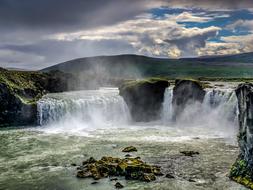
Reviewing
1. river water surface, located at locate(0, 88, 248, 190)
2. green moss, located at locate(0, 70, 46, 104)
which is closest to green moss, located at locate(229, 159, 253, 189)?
river water surface, located at locate(0, 88, 248, 190)

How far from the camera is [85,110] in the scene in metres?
69.1

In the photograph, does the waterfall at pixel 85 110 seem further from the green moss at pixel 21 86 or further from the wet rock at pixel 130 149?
the wet rock at pixel 130 149

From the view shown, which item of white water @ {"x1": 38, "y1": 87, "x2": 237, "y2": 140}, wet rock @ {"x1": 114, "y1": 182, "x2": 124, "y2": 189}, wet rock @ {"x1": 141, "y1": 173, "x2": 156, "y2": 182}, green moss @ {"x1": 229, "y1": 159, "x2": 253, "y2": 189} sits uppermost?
white water @ {"x1": 38, "y1": 87, "x2": 237, "y2": 140}

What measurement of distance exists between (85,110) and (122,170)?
1477 inches

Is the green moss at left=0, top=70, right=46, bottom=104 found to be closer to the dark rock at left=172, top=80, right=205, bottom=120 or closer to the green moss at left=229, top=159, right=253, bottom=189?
the dark rock at left=172, top=80, right=205, bottom=120

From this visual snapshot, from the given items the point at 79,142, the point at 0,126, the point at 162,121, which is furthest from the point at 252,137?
the point at 0,126

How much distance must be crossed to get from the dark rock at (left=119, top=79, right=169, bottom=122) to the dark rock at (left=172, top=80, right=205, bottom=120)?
3.18 m

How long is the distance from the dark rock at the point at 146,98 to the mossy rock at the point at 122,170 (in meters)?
33.2

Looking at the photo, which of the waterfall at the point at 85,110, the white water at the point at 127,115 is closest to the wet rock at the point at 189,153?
the white water at the point at 127,115

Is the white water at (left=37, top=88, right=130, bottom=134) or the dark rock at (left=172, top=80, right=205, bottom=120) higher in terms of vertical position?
the dark rock at (left=172, top=80, right=205, bottom=120)

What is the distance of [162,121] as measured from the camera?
67.1m

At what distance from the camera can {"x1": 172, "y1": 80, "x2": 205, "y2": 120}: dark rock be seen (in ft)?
213

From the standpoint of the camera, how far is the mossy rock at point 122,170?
31.5m

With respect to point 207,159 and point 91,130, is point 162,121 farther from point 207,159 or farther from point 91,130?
point 207,159
